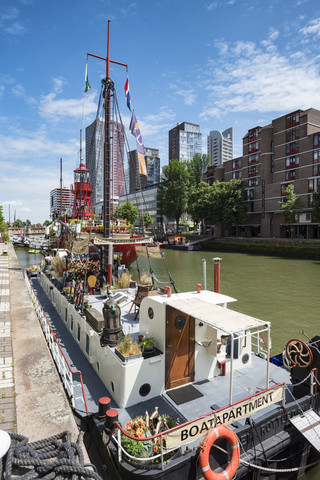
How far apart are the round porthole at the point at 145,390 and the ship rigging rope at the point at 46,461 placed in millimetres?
1813

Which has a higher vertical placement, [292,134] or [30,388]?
[292,134]

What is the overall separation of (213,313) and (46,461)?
14.6ft

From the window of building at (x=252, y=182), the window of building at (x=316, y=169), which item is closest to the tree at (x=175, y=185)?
the window of building at (x=252, y=182)

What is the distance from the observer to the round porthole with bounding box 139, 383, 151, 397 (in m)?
7.27

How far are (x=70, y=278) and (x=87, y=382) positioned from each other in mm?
6570

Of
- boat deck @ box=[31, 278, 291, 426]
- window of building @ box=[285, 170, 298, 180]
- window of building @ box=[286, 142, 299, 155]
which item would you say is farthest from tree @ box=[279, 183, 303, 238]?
boat deck @ box=[31, 278, 291, 426]

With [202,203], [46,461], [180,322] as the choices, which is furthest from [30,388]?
[202,203]

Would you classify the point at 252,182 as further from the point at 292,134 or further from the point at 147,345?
the point at 147,345

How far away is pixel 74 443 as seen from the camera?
5781 millimetres

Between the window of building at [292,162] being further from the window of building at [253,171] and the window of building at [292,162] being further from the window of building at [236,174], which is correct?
the window of building at [236,174]

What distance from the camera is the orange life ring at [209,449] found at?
5051 mm

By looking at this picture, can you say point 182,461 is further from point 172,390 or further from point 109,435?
point 172,390

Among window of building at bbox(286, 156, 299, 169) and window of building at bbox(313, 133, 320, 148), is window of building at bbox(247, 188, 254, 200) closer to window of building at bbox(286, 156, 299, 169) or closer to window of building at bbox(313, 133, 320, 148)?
window of building at bbox(286, 156, 299, 169)

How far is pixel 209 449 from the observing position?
5.14m
